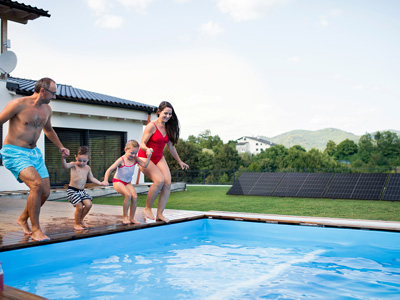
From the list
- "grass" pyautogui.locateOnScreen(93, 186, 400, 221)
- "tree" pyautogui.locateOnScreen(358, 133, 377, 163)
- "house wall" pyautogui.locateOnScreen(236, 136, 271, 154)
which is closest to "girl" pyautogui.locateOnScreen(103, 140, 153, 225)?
"grass" pyautogui.locateOnScreen(93, 186, 400, 221)

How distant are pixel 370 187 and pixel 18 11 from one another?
1197 centimetres

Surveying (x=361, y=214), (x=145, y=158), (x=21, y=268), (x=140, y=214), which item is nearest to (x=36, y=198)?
(x=21, y=268)

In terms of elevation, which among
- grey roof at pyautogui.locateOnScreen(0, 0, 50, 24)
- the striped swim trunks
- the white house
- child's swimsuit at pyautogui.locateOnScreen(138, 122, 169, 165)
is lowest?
the striped swim trunks

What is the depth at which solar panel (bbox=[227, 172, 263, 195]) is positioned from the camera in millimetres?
12682

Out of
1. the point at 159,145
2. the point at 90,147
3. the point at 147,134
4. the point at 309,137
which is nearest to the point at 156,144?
the point at 159,145

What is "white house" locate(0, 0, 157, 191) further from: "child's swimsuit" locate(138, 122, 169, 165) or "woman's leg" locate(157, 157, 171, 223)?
"woman's leg" locate(157, 157, 171, 223)

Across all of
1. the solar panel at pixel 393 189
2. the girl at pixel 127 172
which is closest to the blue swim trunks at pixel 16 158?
the girl at pixel 127 172

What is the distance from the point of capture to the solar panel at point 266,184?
1220 cm

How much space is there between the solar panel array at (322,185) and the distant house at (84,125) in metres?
5.06

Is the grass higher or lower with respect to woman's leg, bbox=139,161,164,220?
lower

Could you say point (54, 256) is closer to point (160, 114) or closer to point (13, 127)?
point (13, 127)

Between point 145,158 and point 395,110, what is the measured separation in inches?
2343

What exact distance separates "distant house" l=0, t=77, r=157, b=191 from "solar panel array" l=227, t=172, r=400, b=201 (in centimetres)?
506

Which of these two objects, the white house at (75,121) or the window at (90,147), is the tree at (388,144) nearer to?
the white house at (75,121)
